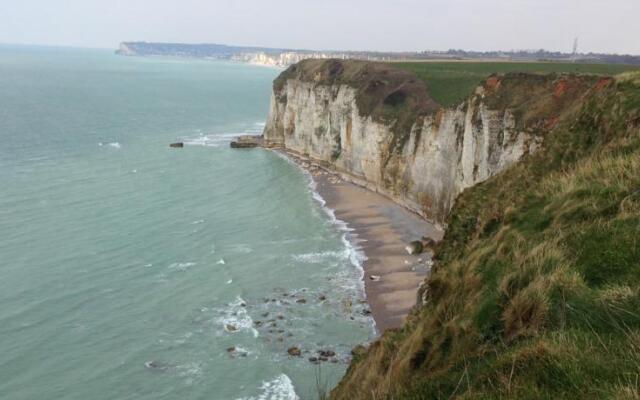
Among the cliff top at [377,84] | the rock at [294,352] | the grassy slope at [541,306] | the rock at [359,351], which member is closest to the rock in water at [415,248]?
the rock at [294,352]

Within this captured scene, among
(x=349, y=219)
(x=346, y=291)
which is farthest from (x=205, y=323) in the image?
(x=349, y=219)

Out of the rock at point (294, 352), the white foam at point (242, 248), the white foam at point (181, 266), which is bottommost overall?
the rock at point (294, 352)

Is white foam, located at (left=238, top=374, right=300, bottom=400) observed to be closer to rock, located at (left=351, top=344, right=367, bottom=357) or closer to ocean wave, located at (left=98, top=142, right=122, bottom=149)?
rock, located at (left=351, top=344, right=367, bottom=357)

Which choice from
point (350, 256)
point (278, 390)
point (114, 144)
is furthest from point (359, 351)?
point (114, 144)

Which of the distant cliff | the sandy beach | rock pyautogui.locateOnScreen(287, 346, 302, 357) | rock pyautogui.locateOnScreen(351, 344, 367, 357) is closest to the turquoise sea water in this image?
rock pyautogui.locateOnScreen(287, 346, 302, 357)

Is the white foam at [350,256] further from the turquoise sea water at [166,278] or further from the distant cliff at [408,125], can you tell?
the distant cliff at [408,125]
